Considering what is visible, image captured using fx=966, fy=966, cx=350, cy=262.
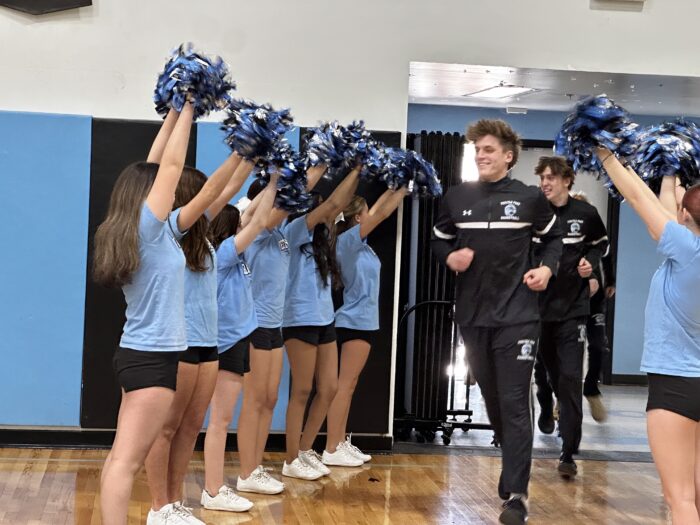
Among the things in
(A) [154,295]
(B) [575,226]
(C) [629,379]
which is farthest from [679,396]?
(C) [629,379]

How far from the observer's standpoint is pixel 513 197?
190 inches

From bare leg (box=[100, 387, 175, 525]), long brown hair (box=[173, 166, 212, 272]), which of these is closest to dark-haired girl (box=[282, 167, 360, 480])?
long brown hair (box=[173, 166, 212, 272])

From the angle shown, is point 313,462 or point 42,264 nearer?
point 313,462

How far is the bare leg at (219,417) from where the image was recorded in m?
4.59

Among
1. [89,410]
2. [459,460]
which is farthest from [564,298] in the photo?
[89,410]

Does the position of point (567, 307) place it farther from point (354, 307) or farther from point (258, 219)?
point (258, 219)

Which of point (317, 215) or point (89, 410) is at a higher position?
point (317, 215)

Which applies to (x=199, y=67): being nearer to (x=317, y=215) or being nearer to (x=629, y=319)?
(x=317, y=215)

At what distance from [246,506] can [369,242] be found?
2245mm

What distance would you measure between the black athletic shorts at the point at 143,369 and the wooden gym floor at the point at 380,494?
1394 mm

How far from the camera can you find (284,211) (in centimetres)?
483

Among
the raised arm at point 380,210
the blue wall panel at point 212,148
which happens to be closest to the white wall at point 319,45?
the blue wall panel at point 212,148

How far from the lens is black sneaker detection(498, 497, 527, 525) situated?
14.9ft

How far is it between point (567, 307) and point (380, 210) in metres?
1.28
